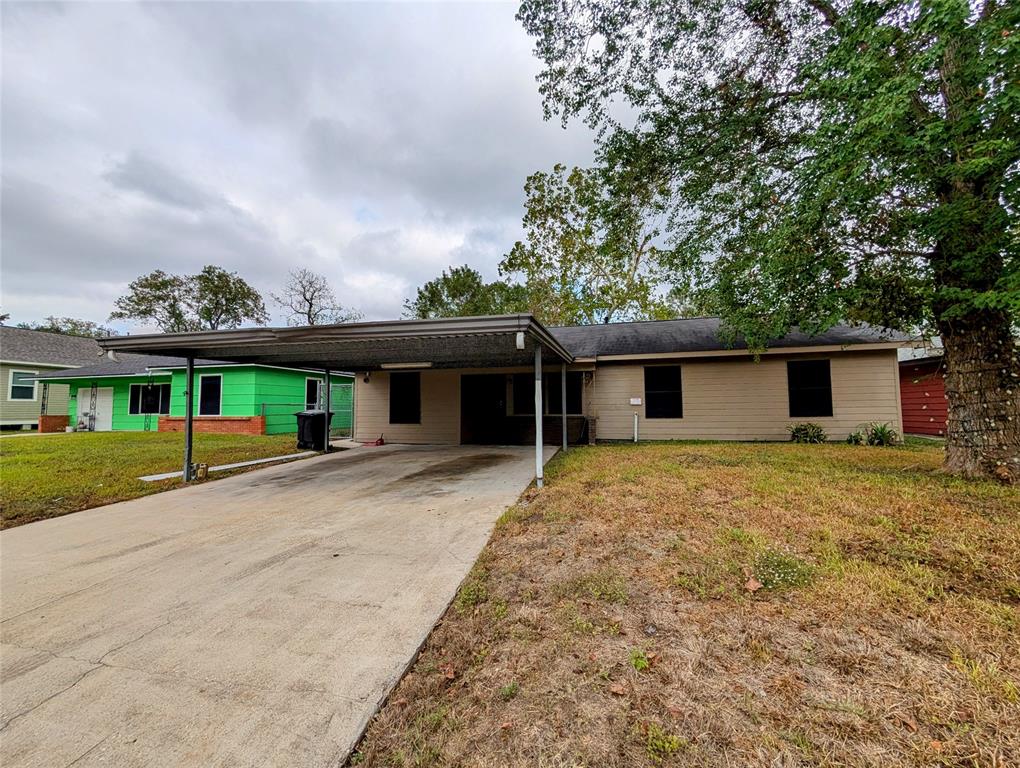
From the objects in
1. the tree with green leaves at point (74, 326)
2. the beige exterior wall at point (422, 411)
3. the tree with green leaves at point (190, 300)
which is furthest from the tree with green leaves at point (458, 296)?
the tree with green leaves at point (74, 326)

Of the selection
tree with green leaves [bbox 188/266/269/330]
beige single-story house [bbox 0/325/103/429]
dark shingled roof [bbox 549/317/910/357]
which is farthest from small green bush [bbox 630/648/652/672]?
tree with green leaves [bbox 188/266/269/330]

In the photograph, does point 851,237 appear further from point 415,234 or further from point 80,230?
point 80,230

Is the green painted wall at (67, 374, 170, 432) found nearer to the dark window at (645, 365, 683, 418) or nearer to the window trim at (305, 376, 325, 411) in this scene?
the window trim at (305, 376, 325, 411)

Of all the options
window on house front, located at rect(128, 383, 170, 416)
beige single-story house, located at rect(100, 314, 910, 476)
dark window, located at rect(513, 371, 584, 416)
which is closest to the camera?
beige single-story house, located at rect(100, 314, 910, 476)

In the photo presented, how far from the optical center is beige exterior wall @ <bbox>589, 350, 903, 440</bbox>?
939cm

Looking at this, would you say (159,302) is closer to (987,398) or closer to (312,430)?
(312,430)

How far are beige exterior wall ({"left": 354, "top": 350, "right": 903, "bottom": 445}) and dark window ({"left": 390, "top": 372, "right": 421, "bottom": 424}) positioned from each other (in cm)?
21

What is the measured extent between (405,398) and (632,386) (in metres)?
6.51

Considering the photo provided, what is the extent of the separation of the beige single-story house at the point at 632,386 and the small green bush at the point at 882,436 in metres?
0.32

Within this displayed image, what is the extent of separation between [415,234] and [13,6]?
15322mm

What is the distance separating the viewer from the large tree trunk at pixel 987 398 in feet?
16.3

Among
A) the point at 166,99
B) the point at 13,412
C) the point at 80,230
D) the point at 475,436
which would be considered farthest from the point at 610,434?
the point at 80,230

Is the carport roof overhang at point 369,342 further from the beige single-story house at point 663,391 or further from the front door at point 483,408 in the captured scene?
the beige single-story house at point 663,391

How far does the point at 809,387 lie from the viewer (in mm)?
9852
